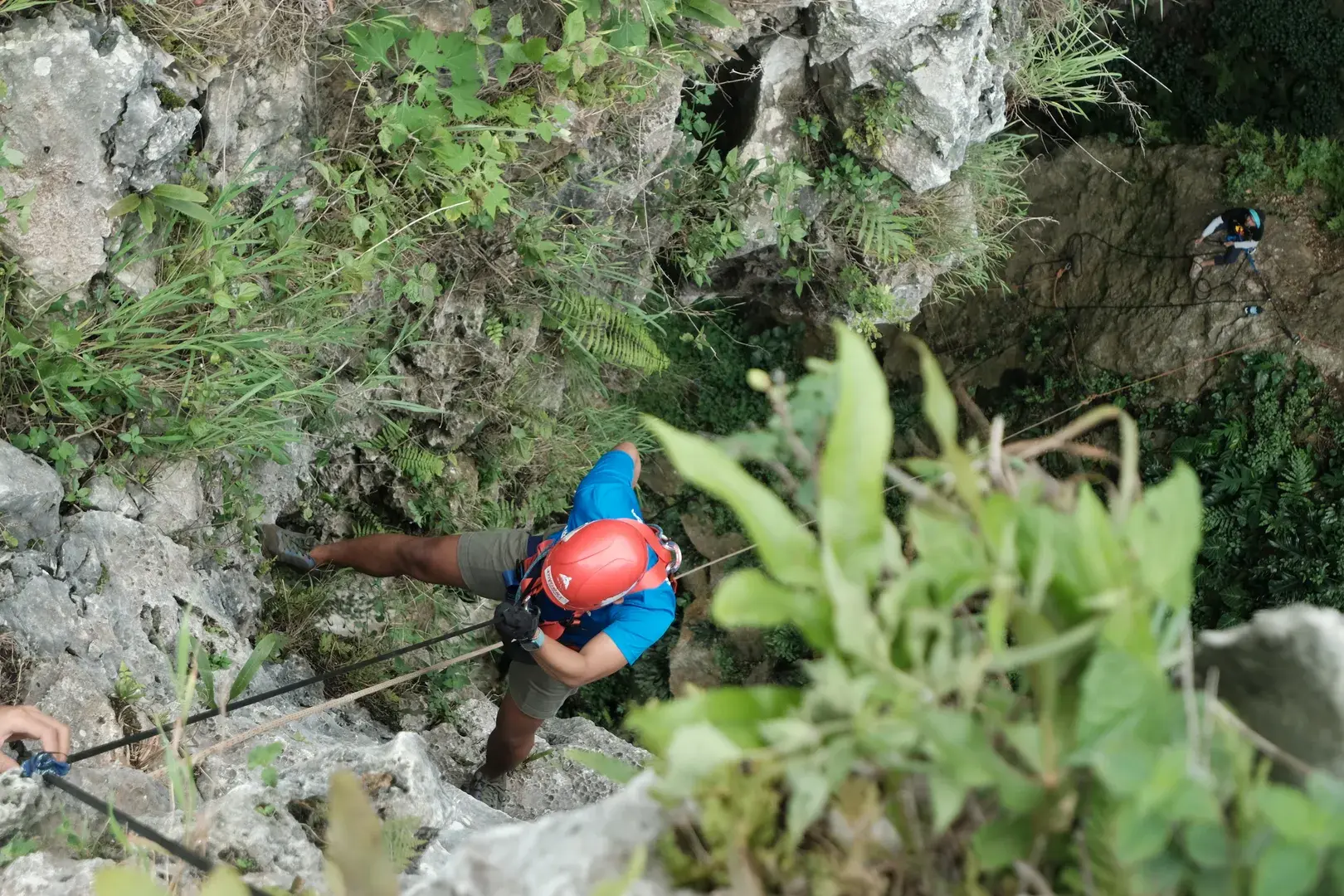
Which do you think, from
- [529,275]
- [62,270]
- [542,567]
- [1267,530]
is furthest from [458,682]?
[1267,530]

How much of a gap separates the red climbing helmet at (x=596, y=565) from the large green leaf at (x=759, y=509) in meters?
2.39

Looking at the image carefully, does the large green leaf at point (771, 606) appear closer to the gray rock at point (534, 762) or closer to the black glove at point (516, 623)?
the black glove at point (516, 623)

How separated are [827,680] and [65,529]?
10.7ft

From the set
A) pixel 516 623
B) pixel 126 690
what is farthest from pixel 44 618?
pixel 516 623

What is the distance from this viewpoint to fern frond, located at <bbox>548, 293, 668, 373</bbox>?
16.2 ft

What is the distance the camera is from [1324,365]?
281 inches

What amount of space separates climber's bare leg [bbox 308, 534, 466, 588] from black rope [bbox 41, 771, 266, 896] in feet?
7.45

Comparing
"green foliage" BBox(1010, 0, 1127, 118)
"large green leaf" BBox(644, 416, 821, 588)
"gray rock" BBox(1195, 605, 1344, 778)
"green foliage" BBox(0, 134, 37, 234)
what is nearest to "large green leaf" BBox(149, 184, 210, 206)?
"green foliage" BBox(0, 134, 37, 234)

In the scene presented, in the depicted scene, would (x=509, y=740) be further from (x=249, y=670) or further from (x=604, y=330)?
(x=604, y=330)

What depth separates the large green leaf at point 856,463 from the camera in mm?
1124

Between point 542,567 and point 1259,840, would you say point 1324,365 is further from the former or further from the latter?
point 1259,840

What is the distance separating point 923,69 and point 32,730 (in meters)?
4.66

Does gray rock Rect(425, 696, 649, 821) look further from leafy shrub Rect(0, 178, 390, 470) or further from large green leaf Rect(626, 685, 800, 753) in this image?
large green leaf Rect(626, 685, 800, 753)

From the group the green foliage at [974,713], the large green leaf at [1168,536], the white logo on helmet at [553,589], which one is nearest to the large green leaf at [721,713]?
the green foliage at [974,713]
